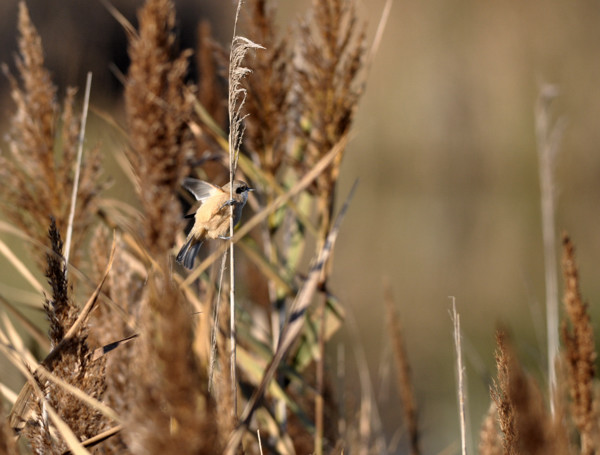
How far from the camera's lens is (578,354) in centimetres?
108

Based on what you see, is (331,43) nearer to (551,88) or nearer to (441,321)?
(551,88)

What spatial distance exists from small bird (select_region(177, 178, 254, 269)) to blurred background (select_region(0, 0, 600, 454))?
4.78 metres

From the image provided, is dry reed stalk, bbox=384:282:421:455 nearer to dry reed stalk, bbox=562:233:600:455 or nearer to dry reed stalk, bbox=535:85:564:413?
dry reed stalk, bbox=535:85:564:413

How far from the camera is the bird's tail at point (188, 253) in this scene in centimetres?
→ 123

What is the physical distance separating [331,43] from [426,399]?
165 inches

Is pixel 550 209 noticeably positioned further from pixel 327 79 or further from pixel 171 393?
pixel 171 393

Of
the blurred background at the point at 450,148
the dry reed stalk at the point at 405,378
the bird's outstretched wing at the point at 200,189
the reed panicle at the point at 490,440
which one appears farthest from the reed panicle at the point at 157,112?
the blurred background at the point at 450,148

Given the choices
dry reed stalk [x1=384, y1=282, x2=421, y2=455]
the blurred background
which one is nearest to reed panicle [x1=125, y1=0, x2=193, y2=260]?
dry reed stalk [x1=384, y1=282, x2=421, y2=455]

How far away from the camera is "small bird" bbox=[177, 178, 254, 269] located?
3.86 ft

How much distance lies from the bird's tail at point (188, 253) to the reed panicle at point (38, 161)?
221mm

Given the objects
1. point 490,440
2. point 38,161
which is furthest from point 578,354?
point 38,161

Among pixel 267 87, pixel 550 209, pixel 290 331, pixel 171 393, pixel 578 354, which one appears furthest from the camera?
pixel 550 209

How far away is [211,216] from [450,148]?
7.57 meters

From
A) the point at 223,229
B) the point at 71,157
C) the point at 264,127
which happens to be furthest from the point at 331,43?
the point at 71,157
